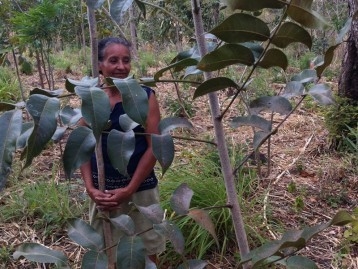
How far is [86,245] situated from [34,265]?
5.33 ft

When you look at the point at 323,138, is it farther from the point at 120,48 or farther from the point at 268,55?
the point at 268,55

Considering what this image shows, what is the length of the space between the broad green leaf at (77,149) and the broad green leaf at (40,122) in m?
0.07

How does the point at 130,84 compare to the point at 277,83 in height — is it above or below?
above

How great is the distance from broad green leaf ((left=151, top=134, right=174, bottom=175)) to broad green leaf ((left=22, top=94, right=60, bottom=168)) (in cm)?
21

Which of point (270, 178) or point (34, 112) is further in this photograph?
point (270, 178)

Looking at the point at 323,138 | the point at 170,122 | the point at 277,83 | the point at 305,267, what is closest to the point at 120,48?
the point at 170,122

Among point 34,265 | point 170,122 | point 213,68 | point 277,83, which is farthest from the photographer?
point 277,83

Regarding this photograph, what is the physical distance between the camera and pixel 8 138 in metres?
0.58

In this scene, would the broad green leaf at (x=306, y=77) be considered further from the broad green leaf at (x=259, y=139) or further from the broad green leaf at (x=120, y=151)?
the broad green leaf at (x=120, y=151)

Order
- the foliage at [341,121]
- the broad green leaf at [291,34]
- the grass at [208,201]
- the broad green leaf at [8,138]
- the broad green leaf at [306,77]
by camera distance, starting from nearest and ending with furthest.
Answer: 1. the broad green leaf at [8,138]
2. the broad green leaf at [291,34]
3. the broad green leaf at [306,77]
4. the grass at [208,201]
5. the foliage at [341,121]

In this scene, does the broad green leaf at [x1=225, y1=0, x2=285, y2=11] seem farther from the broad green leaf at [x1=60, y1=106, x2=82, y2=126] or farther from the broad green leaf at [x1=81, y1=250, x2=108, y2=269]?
the broad green leaf at [x1=81, y1=250, x2=108, y2=269]

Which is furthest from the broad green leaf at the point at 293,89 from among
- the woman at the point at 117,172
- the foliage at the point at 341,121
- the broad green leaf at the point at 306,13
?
the foliage at the point at 341,121

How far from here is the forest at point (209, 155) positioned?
649 mm

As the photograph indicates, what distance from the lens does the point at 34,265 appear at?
2.23m
